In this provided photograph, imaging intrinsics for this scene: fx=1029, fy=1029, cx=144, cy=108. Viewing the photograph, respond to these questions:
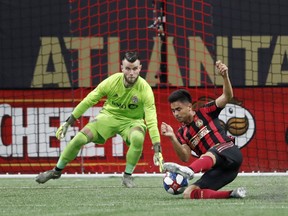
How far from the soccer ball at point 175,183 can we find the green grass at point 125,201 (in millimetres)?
108

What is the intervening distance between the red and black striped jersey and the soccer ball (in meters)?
0.48

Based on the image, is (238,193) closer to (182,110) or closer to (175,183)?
(175,183)

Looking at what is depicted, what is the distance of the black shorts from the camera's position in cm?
972

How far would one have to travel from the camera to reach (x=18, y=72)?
16.2 metres

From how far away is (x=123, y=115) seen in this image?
1262 centimetres

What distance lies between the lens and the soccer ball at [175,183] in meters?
9.49

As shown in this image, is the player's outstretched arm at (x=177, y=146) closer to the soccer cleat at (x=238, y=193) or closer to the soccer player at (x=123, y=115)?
the soccer cleat at (x=238, y=193)

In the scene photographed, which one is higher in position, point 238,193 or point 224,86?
point 224,86

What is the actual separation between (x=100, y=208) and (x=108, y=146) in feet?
21.9

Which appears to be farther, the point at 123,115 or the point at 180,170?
the point at 123,115

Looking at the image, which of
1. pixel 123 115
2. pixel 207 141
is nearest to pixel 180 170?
pixel 207 141

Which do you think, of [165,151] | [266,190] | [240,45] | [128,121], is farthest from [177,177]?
[240,45]

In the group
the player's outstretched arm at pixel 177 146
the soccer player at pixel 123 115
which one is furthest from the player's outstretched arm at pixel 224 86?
the soccer player at pixel 123 115

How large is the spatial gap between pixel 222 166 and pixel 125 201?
1.03 metres
